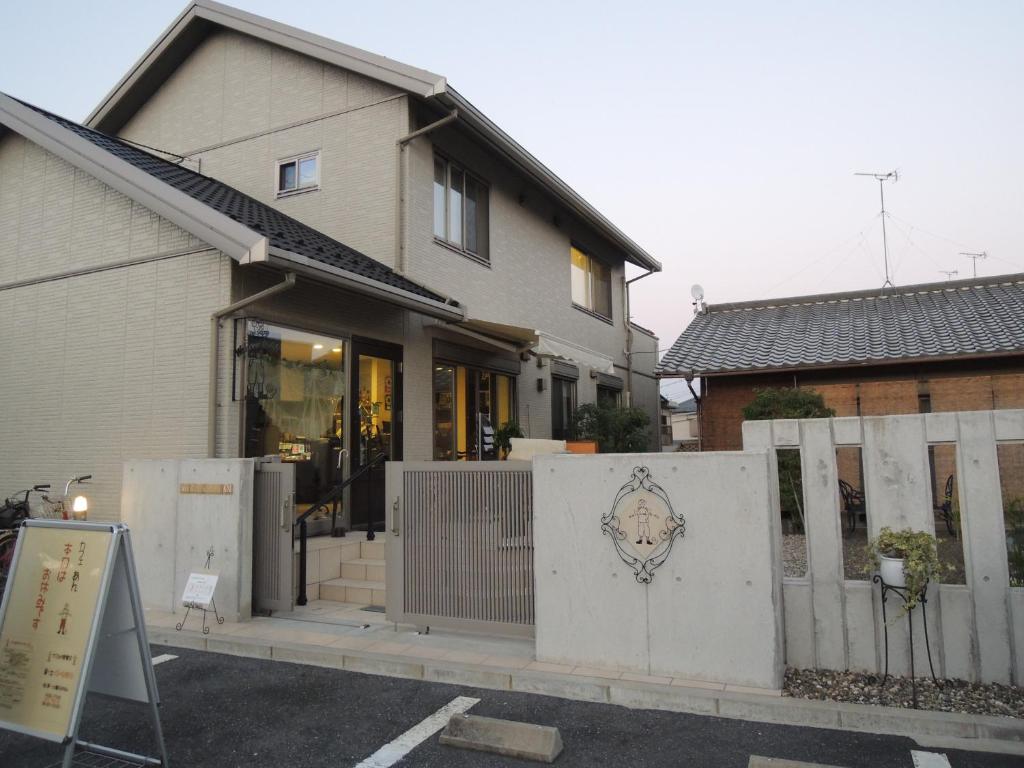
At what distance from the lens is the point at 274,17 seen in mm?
11383

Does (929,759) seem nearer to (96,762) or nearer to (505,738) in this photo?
(505,738)

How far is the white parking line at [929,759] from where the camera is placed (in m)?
3.35

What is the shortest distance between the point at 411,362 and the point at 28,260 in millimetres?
5568

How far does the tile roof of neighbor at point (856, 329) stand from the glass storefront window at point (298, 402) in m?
6.65

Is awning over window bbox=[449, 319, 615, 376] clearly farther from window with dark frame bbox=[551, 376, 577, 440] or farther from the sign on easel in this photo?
the sign on easel

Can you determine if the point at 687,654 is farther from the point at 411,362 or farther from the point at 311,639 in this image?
the point at 411,362


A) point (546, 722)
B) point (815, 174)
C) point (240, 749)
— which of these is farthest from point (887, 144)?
point (240, 749)

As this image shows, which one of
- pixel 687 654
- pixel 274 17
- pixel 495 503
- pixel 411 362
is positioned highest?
pixel 274 17

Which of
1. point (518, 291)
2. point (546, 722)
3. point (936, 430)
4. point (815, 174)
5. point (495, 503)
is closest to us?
point (546, 722)

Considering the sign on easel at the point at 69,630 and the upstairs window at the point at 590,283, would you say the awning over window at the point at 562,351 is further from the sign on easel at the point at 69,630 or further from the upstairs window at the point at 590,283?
the sign on easel at the point at 69,630

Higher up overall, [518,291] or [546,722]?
[518,291]

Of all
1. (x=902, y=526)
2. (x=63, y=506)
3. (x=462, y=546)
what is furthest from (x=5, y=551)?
(x=902, y=526)

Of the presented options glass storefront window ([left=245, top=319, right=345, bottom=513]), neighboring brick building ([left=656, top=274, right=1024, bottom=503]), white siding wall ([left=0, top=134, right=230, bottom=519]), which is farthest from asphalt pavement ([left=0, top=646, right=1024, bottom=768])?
neighboring brick building ([left=656, top=274, right=1024, bottom=503])

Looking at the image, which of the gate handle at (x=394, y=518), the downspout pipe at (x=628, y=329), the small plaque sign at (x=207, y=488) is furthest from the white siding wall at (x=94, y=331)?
the downspout pipe at (x=628, y=329)
